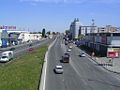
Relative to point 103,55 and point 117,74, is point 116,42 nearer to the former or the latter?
point 103,55

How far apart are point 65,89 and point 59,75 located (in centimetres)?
1624

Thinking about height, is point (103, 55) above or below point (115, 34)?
below

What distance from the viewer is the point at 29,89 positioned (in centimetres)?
3569

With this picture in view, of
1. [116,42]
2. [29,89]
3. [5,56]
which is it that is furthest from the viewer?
[116,42]

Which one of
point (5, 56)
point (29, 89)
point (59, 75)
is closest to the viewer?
point (29, 89)

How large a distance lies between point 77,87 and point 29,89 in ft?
32.9

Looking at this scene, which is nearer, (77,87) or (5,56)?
(77,87)

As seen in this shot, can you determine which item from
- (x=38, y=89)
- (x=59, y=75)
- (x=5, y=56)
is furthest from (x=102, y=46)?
(x=38, y=89)

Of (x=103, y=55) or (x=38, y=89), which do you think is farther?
(x=103, y=55)

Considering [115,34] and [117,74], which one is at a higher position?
[115,34]

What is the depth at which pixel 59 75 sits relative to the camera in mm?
57781

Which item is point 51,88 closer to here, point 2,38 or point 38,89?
point 38,89

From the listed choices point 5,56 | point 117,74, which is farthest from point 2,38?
point 117,74

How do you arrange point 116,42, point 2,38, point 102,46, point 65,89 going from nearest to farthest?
1. point 65,89
2. point 116,42
3. point 102,46
4. point 2,38
